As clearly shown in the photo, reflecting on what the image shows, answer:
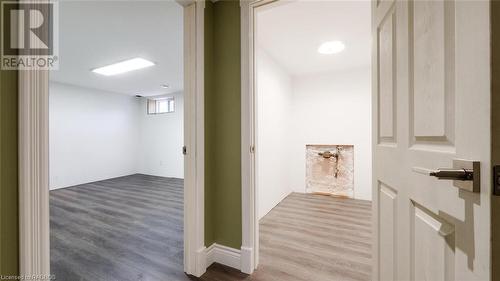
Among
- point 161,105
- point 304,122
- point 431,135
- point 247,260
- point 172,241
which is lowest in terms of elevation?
point 172,241

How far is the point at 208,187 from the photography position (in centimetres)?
172

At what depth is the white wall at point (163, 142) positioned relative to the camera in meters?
5.81

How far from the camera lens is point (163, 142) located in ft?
20.0

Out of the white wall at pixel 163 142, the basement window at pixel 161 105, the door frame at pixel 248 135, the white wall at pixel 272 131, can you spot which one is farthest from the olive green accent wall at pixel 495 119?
the basement window at pixel 161 105

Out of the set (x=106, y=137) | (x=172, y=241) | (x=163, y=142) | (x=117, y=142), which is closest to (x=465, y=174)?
(x=172, y=241)

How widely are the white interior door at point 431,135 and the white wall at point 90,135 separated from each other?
5959mm

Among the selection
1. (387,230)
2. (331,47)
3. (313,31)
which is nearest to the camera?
(387,230)

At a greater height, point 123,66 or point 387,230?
point 123,66

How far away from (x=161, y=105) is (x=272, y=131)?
430 centimetres

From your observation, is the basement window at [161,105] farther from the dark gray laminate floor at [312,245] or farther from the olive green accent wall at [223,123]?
the olive green accent wall at [223,123]

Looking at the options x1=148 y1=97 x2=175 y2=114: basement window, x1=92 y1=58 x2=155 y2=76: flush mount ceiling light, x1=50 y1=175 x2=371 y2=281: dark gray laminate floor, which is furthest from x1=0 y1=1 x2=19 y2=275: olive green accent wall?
x1=148 y1=97 x2=175 y2=114: basement window

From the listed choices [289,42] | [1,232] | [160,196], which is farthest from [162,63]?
[1,232]

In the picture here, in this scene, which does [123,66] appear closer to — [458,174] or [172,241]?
[172,241]

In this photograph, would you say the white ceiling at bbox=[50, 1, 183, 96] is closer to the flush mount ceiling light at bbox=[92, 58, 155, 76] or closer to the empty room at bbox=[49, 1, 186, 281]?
the empty room at bbox=[49, 1, 186, 281]
